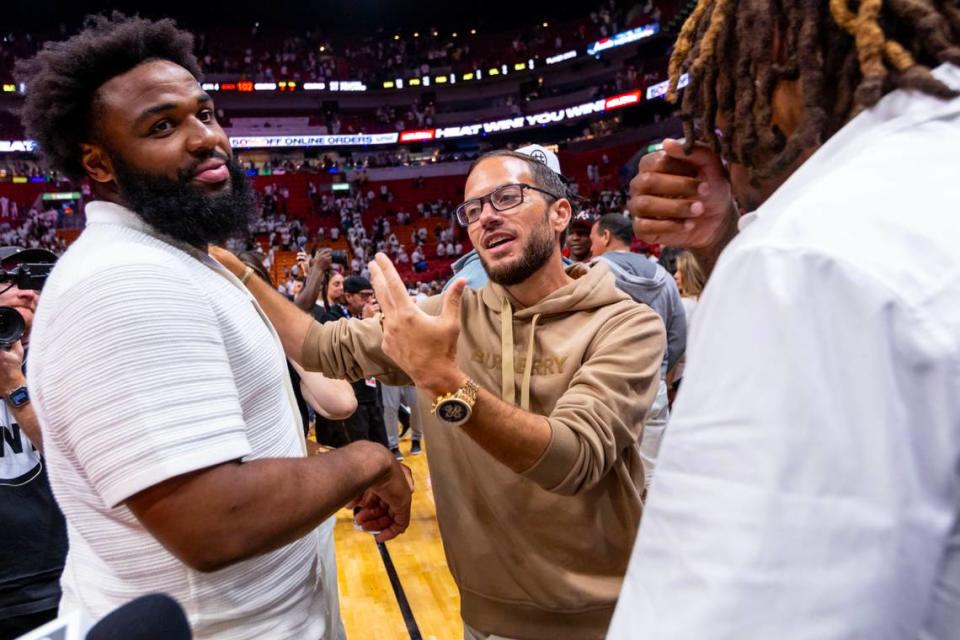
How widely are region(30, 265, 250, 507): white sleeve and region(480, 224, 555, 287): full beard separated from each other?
101cm

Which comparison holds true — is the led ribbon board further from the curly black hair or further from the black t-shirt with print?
the black t-shirt with print

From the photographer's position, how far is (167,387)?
0.99 meters

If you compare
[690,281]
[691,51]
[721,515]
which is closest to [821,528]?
[721,515]

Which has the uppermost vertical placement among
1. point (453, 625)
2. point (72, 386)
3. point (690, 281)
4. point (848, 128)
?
point (848, 128)

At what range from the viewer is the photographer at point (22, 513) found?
6.40ft

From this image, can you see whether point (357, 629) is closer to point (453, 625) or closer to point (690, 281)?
point (453, 625)

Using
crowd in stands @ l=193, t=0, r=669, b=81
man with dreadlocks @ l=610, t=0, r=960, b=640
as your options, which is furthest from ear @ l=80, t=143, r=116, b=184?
crowd in stands @ l=193, t=0, r=669, b=81

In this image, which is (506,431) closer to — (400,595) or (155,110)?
(155,110)

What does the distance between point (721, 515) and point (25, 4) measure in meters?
34.2

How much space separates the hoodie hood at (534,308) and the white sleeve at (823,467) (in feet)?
3.99

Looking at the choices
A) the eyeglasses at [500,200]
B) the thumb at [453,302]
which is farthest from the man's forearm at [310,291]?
the thumb at [453,302]

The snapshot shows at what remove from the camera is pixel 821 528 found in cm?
50

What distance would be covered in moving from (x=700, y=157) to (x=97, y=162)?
1.31 m

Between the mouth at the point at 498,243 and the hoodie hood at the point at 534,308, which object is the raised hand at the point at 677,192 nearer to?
the hoodie hood at the point at 534,308
